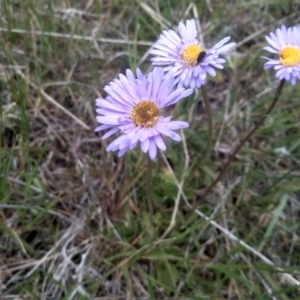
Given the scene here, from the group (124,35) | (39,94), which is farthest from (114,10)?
(39,94)

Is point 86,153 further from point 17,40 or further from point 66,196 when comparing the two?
point 17,40

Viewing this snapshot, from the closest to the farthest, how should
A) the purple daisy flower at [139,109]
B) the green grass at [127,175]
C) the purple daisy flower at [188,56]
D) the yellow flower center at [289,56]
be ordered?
1. the purple daisy flower at [139,109]
2. the purple daisy flower at [188,56]
3. the yellow flower center at [289,56]
4. the green grass at [127,175]

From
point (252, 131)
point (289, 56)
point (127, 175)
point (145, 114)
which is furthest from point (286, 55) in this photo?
point (127, 175)

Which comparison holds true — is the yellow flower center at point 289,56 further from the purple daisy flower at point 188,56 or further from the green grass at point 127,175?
the green grass at point 127,175

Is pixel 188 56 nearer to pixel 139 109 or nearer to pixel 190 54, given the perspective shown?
pixel 190 54

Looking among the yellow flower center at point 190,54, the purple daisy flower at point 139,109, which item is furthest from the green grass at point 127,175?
the yellow flower center at point 190,54

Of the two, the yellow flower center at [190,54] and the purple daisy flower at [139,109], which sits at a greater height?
the yellow flower center at [190,54]
